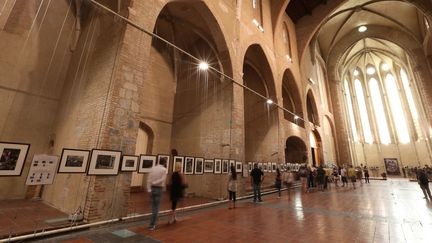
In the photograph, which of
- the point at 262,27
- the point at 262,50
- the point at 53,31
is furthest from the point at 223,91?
the point at 53,31

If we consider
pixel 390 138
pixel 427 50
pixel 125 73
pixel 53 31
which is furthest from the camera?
pixel 390 138

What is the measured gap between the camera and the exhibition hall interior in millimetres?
3994

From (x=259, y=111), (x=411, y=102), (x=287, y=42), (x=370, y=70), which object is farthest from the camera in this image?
(x=370, y=70)

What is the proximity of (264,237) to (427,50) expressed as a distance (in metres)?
26.2

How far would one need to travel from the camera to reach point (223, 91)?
9.29 meters

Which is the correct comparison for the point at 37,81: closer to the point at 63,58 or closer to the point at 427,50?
the point at 63,58

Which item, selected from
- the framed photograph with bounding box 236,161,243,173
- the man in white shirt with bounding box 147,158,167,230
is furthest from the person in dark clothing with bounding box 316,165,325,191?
the man in white shirt with bounding box 147,158,167,230

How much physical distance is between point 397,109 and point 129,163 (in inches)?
1446

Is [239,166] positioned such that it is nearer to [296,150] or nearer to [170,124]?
[170,124]

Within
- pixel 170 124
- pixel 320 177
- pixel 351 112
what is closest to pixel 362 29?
pixel 351 112

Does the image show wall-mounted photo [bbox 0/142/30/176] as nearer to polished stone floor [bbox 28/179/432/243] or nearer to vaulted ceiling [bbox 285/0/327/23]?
polished stone floor [bbox 28/179/432/243]

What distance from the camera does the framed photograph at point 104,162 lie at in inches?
162

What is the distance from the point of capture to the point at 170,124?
11.2m

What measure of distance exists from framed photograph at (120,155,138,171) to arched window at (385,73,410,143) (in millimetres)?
35021
